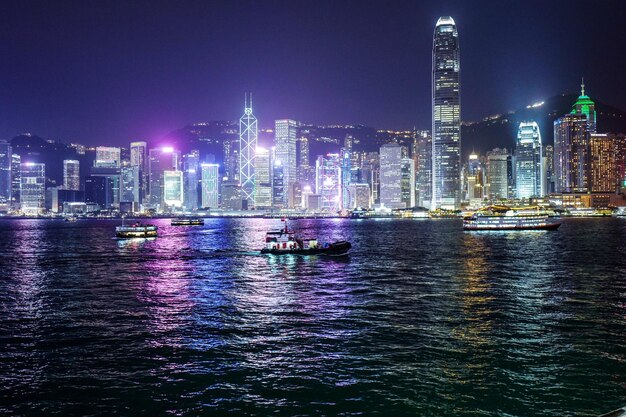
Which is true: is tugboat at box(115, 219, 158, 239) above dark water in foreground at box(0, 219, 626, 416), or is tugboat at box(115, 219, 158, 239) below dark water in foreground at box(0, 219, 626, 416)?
above

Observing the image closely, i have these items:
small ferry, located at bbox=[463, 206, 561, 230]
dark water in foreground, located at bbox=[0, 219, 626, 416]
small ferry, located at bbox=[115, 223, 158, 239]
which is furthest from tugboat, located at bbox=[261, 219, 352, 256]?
small ferry, located at bbox=[463, 206, 561, 230]

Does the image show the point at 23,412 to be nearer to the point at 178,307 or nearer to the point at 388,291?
the point at 178,307

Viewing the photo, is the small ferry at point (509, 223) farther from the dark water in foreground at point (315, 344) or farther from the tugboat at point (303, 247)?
the dark water in foreground at point (315, 344)

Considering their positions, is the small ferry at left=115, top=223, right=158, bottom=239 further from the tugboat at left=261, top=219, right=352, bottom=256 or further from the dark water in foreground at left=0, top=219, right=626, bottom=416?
the dark water in foreground at left=0, top=219, right=626, bottom=416

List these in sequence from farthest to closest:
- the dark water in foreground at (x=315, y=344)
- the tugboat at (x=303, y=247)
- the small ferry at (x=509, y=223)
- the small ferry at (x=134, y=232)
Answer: the small ferry at (x=509, y=223) → the small ferry at (x=134, y=232) → the tugboat at (x=303, y=247) → the dark water in foreground at (x=315, y=344)

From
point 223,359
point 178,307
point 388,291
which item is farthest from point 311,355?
point 388,291

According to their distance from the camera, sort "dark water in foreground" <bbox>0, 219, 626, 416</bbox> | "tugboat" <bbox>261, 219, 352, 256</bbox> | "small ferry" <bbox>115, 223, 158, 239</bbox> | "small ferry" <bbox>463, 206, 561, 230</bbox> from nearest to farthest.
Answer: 1. "dark water in foreground" <bbox>0, 219, 626, 416</bbox>
2. "tugboat" <bbox>261, 219, 352, 256</bbox>
3. "small ferry" <bbox>115, 223, 158, 239</bbox>
4. "small ferry" <bbox>463, 206, 561, 230</bbox>

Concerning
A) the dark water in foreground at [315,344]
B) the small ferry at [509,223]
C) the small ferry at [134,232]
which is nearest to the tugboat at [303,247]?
the dark water in foreground at [315,344]

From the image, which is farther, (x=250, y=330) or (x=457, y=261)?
(x=457, y=261)
